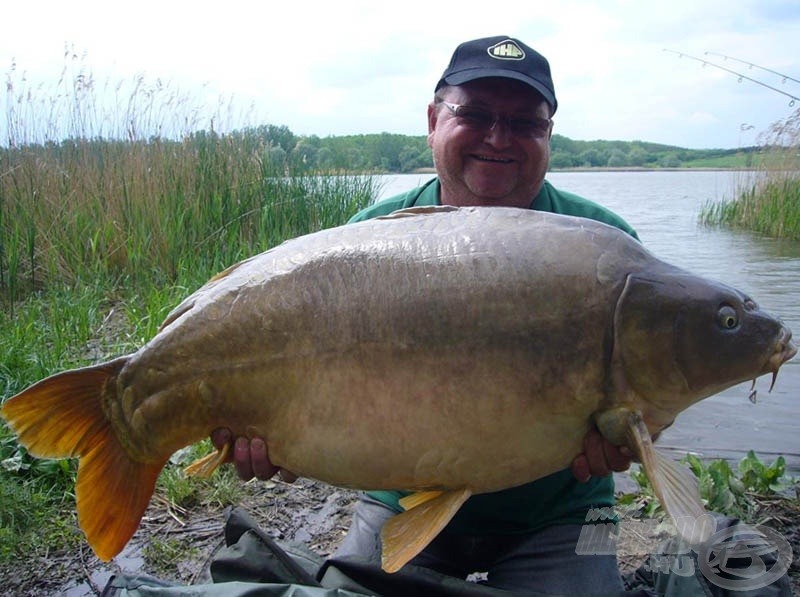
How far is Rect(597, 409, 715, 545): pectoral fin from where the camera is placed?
1.34 metres

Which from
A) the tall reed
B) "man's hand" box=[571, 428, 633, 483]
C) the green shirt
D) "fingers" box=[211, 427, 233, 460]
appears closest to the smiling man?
the green shirt

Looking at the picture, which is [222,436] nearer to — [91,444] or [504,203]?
[91,444]

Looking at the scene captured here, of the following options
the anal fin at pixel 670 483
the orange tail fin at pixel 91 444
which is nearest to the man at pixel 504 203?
the orange tail fin at pixel 91 444

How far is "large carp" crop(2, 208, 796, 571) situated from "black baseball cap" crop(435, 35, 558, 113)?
0.81 metres

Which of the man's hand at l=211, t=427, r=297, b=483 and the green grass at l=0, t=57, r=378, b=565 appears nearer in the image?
the man's hand at l=211, t=427, r=297, b=483

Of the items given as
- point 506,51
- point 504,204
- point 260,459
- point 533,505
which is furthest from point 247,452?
point 506,51

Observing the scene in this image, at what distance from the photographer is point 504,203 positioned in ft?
7.39

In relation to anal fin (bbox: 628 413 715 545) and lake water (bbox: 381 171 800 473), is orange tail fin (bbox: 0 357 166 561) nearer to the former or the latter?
anal fin (bbox: 628 413 715 545)

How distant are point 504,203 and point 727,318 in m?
0.94

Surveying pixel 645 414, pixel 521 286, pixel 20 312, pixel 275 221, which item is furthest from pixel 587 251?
pixel 275 221

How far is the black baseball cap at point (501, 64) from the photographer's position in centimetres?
216

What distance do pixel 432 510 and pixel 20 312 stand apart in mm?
3206

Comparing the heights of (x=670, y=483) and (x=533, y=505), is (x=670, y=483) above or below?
above

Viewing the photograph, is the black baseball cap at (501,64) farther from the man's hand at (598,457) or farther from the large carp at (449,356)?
the man's hand at (598,457)
